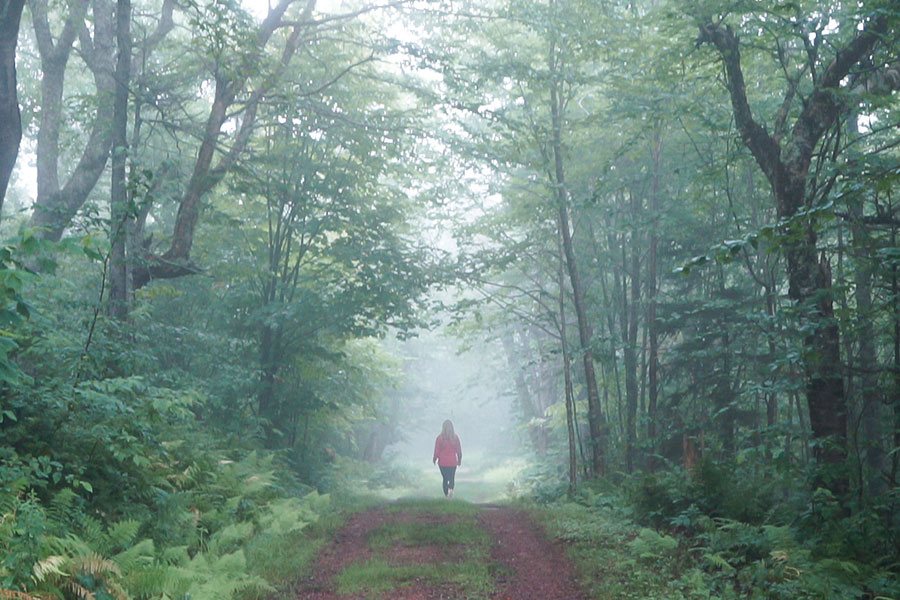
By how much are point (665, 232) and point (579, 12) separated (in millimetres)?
4610

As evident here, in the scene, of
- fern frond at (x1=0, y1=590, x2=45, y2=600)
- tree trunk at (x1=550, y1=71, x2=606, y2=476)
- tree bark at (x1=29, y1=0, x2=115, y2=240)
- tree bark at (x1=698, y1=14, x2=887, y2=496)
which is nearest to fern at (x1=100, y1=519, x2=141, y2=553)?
fern frond at (x1=0, y1=590, x2=45, y2=600)

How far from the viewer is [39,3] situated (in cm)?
1442

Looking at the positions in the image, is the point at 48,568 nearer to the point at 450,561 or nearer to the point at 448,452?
the point at 450,561

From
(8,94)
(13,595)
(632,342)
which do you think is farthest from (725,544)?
(8,94)

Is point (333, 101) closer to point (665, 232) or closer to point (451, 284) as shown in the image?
point (451, 284)

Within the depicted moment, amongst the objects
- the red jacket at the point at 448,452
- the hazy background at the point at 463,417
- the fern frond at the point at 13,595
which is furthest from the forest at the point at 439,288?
the hazy background at the point at 463,417

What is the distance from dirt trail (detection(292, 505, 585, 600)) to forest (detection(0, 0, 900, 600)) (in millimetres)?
71

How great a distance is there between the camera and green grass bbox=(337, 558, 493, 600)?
715 centimetres

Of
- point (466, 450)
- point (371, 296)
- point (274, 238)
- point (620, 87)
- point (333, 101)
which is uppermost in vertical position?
point (333, 101)

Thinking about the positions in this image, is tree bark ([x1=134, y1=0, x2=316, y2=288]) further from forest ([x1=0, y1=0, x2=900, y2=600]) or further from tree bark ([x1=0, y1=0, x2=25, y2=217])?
tree bark ([x1=0, y1=0, x2=25, y2=217])

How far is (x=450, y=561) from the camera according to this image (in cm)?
844

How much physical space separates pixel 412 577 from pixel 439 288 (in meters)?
10.8

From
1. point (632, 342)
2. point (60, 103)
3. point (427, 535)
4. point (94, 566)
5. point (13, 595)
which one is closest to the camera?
point (13, 595)

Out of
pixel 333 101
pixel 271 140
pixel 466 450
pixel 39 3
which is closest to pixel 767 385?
pixel 333 101
